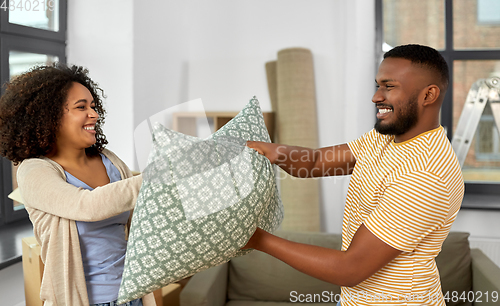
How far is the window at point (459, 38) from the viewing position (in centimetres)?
276

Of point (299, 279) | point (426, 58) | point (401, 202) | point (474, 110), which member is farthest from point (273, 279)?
point (474, 110)

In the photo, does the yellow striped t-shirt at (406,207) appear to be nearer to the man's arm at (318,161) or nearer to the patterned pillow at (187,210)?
the man's arm at (318,161)

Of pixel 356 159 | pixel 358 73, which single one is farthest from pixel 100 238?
pixel 358 73

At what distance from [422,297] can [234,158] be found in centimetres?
57

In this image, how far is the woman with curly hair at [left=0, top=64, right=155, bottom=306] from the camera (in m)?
1.00

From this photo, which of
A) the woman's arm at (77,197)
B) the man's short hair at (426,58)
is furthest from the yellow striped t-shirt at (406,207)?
the woman's arm at (77,197)

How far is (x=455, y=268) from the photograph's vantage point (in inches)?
80.0

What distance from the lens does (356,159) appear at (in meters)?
1.11

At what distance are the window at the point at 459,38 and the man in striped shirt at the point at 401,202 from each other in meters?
2.06

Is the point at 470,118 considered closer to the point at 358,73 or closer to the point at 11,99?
the point at 358,73

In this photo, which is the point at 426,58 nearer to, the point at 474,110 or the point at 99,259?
the point at 99,259

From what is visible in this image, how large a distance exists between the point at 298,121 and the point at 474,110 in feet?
4.05

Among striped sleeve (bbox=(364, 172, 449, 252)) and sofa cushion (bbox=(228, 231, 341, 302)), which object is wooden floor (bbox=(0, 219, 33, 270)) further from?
striped sleeve (bbox=(364, 172, 449, 252))

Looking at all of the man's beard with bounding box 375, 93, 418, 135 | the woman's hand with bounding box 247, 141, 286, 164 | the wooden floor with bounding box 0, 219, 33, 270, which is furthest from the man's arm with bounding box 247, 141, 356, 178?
the wooden floor with bounding box 0, 219, 33, 270
